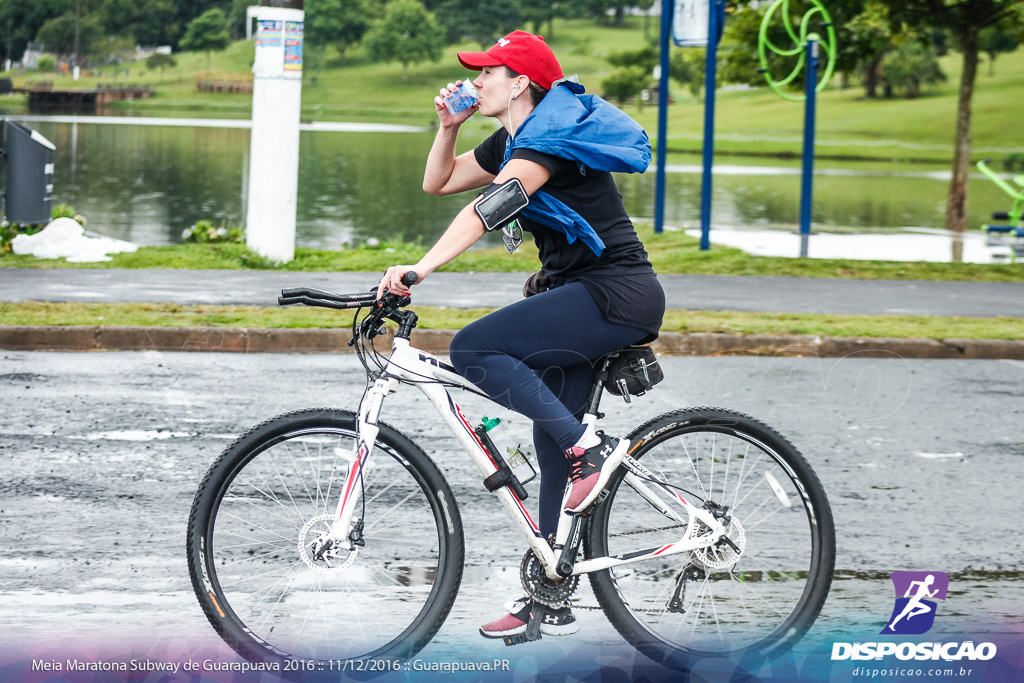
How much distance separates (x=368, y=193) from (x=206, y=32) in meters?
71.9

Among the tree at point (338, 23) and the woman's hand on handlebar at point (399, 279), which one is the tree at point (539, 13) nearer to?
the tree at point (338, 23)

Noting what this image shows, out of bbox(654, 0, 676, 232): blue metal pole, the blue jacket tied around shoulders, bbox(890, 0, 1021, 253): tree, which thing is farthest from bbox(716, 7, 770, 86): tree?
the blue jacket tied around shoulders

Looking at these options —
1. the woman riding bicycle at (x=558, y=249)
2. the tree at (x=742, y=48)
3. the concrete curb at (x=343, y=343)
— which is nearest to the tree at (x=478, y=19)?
the tree at (x=742, y=48)

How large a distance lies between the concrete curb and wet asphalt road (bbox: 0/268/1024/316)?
51.0 inches

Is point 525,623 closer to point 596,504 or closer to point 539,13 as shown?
point 596,504

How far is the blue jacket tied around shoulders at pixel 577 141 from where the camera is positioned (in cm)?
332

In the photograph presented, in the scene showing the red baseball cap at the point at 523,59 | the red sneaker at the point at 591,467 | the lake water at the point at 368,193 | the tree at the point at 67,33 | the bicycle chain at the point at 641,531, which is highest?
the tree at the point at 67,33

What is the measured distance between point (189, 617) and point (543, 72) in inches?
79.0

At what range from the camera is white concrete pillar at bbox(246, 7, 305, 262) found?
1203cm

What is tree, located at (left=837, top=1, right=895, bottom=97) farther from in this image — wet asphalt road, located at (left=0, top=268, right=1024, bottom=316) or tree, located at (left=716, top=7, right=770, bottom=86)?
wet asphalt road, located at (left=0, top=268, right=1024, bottom=316)

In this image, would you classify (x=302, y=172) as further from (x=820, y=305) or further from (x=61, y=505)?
(x=61, y=505)

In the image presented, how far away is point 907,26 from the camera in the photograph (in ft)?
65.7

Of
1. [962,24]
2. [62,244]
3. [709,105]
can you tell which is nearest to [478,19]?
[962,24]

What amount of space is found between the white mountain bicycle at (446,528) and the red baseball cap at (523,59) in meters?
0.71
